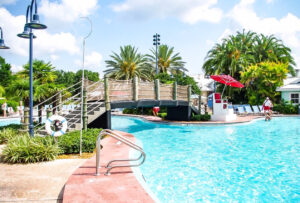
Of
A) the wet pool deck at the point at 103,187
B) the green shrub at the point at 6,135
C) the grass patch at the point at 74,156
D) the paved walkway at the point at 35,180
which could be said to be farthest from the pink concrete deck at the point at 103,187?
the green shrub at the point at 6,135

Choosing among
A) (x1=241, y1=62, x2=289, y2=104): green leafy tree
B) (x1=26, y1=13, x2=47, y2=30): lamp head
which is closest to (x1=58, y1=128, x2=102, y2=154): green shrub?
(x1=26, y1=13, x2=47, y2=30): lamp head

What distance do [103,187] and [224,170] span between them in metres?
4.47

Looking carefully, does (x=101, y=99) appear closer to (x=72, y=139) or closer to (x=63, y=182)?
(x=72, y=139)

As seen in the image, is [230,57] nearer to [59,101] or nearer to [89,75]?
[59,101]

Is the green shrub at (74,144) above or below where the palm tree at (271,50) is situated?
below

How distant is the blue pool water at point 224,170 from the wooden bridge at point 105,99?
286 cm

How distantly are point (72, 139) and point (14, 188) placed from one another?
3.79 m

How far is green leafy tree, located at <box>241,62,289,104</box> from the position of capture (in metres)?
29.5

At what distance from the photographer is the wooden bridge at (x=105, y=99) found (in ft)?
38.6

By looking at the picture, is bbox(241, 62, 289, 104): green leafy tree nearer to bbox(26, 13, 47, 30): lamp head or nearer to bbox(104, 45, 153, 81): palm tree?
bbox(104, 45, 153, 81): palm tree

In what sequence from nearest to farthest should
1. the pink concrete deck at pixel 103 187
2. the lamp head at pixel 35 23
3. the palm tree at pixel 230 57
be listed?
the pink concrete deck at pixel 103 187 < the lamp head at pixel 35 23 < the palm tree at pixel 230 57

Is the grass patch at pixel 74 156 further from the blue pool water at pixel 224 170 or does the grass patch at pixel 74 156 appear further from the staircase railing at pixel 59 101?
the staircase railing at pixel 59 101

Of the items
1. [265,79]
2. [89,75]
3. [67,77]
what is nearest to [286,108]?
[265,79]

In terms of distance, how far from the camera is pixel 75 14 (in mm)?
8766
